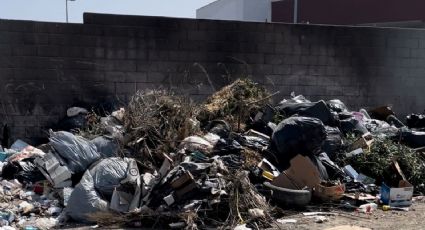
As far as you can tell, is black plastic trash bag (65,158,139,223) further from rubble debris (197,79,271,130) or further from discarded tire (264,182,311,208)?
rubble debris (197,79,271,130)

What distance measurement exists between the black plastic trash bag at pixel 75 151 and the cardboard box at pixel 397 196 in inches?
127

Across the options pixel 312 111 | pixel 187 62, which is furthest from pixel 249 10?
pixel 312 111

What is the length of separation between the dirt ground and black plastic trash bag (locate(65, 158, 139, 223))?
175 cm

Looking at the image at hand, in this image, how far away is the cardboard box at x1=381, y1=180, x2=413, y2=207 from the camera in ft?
18.8

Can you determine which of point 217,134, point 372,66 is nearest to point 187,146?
point 217,134

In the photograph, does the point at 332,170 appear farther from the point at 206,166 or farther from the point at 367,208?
the point at 206,166

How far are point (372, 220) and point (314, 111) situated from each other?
2.20 meters

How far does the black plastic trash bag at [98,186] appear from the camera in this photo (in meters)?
5.16

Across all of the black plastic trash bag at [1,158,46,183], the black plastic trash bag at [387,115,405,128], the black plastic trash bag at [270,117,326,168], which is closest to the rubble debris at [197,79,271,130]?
the black plastic trash bag at [270,117,326,168]

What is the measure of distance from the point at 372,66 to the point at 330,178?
11.9 ft

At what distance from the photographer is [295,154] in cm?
598

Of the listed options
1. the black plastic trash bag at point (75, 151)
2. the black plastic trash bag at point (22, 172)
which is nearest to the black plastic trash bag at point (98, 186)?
the black plastic trash bag at point (75, 151)

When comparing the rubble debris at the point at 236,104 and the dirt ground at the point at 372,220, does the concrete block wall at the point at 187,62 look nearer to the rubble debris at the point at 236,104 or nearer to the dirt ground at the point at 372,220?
the rubble debris at the point at 236,104

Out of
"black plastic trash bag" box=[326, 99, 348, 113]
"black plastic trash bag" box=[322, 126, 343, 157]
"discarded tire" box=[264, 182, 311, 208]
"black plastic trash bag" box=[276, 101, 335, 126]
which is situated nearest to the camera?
"discarded tire" box=[264, 182, 311, 208]
